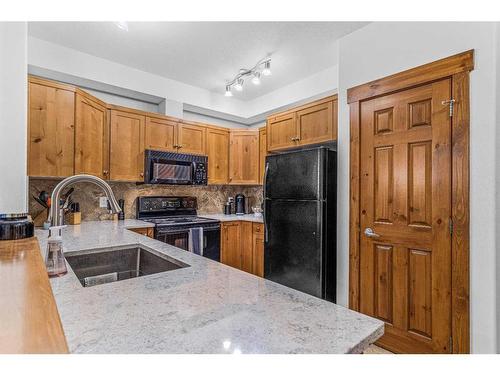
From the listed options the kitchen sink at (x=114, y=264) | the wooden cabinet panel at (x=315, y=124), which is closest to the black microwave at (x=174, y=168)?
the wooden cabinet panel at (x=315, y=124)

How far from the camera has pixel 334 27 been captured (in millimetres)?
2396

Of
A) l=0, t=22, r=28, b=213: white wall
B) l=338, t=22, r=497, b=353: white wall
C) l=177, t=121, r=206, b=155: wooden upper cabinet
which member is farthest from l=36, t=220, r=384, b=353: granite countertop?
l=177, t=121, r=206, b=155: wooden upper cabinet

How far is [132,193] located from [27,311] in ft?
9.97

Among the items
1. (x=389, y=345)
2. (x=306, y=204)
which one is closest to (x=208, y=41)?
(x=306, y=204)

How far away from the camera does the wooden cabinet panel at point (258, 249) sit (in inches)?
133

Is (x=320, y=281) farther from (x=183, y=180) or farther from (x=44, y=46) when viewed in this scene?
(x=44, y=46)

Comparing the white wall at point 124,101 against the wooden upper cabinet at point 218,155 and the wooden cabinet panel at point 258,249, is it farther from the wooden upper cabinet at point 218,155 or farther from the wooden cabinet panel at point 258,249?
the wooden cabinet panel at point 258,249

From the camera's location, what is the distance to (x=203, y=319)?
70 centimetres

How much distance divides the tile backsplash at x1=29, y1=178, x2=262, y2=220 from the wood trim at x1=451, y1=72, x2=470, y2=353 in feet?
9.04

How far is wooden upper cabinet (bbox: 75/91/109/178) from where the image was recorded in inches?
101

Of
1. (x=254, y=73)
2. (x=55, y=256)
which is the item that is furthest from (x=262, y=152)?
(x=55, y=256)

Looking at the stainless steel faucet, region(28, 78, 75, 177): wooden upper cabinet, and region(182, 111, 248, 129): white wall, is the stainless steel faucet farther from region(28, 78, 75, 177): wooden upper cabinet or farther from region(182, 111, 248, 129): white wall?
region(182, 111, 248, 129): white wall

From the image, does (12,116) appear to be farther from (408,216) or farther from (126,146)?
(408,216)

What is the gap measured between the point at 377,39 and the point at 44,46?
3077 mm
